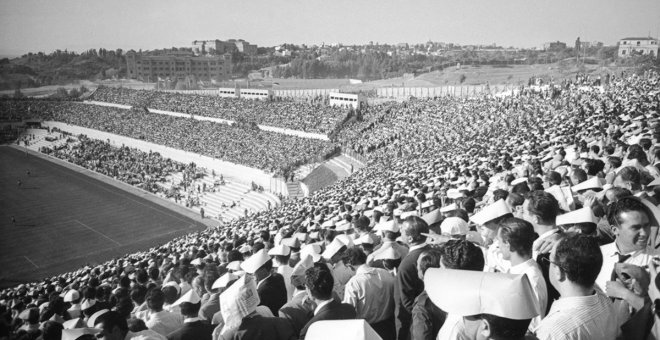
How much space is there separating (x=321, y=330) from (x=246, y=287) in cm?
154

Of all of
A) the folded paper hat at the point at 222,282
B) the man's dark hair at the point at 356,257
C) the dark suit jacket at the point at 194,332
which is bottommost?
the folded paper hat at the point at 222,282

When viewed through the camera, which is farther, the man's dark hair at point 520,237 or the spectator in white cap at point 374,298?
the spectator in white cap at point 374,298

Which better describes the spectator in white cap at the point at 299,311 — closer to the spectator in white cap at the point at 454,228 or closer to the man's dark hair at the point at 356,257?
the man's dark hair at the point at 356,257

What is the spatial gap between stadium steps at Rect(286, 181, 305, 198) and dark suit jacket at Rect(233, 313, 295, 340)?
104 ft

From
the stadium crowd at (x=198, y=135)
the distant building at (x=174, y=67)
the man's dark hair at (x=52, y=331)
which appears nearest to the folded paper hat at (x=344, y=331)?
the man's dark hair at (x=52, y=331)

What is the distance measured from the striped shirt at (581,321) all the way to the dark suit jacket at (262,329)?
2.35 meters

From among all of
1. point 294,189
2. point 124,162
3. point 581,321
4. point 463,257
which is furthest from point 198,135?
point 581,321

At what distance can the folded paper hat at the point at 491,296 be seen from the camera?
2637 millimetres

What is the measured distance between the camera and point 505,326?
2715 mm

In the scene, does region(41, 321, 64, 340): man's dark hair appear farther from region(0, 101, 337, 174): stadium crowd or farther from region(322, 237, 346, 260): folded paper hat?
region(0, 101, 337, 174): stadium crowd

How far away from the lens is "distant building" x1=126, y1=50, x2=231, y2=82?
129250 mm

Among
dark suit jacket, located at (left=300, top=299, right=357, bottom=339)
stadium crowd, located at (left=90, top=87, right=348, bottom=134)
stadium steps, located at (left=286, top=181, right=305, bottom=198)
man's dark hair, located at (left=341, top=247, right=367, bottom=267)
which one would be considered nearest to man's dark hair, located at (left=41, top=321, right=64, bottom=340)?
dark suit jacket, located at (left=300, top=299, right=357, bottom=339)

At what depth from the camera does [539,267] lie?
4293 millimetres

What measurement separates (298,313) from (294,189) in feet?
109
